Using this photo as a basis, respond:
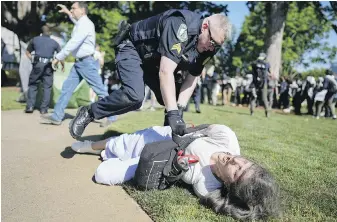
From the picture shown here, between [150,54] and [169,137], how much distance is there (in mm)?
861

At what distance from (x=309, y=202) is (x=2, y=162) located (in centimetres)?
301

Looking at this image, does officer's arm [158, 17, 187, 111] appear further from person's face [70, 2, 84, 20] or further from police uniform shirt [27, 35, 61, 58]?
police uniform shirt [27, 35, 61, 58]

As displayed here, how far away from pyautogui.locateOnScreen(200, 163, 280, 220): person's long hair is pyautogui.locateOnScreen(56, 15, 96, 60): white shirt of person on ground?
4139 millimetres

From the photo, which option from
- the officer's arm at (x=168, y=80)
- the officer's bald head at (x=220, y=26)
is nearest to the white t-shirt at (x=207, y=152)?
the officer's arm at (x=168, y=80)

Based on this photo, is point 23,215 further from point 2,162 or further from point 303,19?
point 303,19

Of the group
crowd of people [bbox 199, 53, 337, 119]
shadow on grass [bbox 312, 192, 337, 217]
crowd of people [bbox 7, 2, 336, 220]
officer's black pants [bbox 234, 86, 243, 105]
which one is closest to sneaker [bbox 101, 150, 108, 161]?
crowd of people [bbox 7, 2, 336, 220]

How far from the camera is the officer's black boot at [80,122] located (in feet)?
12.7

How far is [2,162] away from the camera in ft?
12.4

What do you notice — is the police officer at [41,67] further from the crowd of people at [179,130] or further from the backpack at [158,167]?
the backpack at [158,167]

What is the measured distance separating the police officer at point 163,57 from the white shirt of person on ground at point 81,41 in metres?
2.02

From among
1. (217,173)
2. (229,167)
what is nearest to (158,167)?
(217,173)

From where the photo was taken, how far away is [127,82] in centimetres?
372

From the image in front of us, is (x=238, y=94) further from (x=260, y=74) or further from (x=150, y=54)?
(x=150, y=54)

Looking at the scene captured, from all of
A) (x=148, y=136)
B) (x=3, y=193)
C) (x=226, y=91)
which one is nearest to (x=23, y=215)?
(x=3, y=193)
